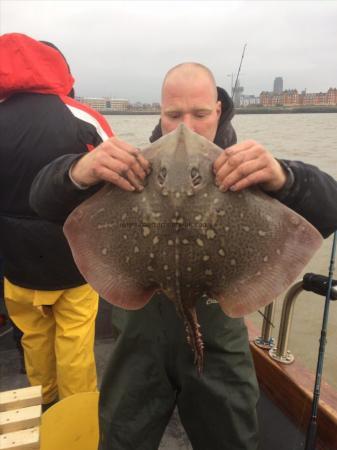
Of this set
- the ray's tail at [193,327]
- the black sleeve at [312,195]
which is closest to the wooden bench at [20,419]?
the ray's tail at [193,327]

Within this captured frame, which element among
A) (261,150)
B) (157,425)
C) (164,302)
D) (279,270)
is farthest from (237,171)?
(157,425)

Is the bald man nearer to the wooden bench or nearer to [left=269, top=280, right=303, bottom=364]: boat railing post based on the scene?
the wooden bench

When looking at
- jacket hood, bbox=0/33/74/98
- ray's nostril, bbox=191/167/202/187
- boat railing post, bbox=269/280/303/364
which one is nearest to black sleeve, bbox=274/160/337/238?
ray's nostril, bbox=191/167/202/187

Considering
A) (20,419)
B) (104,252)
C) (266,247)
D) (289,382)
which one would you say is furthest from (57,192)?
(289,382)

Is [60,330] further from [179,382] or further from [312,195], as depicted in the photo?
[312,195]

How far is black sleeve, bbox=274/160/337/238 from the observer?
1750 mm

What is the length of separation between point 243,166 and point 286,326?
1813mm

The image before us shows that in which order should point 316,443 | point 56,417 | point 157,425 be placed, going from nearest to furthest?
point 157,425
point 316,443
point 56,417

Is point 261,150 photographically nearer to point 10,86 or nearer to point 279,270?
point 279,270

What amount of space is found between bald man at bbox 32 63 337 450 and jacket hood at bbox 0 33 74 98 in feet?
3.79

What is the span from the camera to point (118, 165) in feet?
5.17

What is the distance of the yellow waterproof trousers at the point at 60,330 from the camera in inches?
121

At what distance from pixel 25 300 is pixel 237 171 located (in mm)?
2342

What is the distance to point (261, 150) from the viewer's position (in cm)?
156
